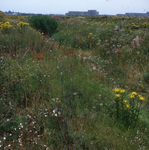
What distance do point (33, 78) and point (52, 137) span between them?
1.80 metres

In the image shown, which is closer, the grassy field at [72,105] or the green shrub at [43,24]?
the grassy field at [72,105]

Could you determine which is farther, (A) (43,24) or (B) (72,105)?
(A) (43,24)

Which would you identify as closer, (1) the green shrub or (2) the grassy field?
(2) the grassy field

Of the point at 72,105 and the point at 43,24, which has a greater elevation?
the point at 43,24

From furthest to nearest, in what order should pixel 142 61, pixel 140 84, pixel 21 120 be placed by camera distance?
pixel 142 61
pixel 140 84
pixel 21 120

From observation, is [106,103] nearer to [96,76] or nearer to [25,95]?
[96,76]

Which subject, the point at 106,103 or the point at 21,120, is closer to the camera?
the point at 21,120

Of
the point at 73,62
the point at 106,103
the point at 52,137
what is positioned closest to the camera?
the point at 52,137

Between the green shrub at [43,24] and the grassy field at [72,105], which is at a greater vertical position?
the green shrub at [43,24]

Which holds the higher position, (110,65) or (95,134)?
(110,65)

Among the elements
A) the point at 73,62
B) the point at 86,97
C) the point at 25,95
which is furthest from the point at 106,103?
the point at 73,62

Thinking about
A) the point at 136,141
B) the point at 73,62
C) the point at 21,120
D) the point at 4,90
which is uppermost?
the point at 73,62

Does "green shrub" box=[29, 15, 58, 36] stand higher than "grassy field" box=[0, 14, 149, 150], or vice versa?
"green shrub" box=[29, 15, 58, 36]

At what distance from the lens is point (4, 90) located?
2801 millimetres
